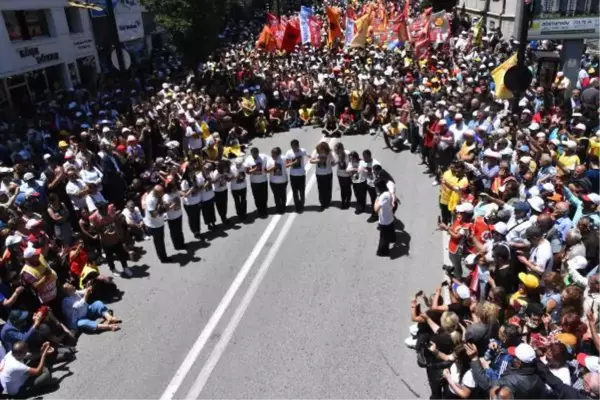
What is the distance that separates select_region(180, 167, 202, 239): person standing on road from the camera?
34.4 ft

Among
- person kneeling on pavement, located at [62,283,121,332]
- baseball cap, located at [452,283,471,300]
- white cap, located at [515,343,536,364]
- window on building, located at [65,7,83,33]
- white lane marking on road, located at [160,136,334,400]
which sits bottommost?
white lane marking on road, located at [160,136,334,400]

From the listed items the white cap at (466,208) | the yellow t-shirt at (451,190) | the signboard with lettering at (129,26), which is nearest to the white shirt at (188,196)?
the yellow t-shirt at (451,190)

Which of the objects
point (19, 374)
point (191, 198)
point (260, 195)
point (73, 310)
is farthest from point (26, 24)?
point (19, 374)

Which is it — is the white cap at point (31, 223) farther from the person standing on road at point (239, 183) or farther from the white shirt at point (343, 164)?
the white shirt at point (343, 164)

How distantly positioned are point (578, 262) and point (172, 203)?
677 cm

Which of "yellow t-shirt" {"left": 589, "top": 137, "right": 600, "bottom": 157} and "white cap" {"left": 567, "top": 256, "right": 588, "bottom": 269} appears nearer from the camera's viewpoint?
"white cap" {"left": 567, "top": 256, "right": 588, "bottom": 269}

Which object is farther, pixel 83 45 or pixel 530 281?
pixel 83 45

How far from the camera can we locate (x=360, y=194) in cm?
1141

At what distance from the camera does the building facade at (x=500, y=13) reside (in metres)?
28.0

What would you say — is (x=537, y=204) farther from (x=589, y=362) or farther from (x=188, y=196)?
(x=188, y=196)

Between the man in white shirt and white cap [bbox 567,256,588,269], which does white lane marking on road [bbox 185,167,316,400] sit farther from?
white cap [bbox 567,256,588,269]

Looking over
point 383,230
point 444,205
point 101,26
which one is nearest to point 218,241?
point 383,230

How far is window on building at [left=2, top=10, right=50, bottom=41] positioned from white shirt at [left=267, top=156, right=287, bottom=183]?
16091 millimetres

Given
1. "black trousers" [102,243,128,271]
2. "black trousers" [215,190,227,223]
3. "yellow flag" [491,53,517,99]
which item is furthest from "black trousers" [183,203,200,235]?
"yellow flag" [491,53,517,99]
